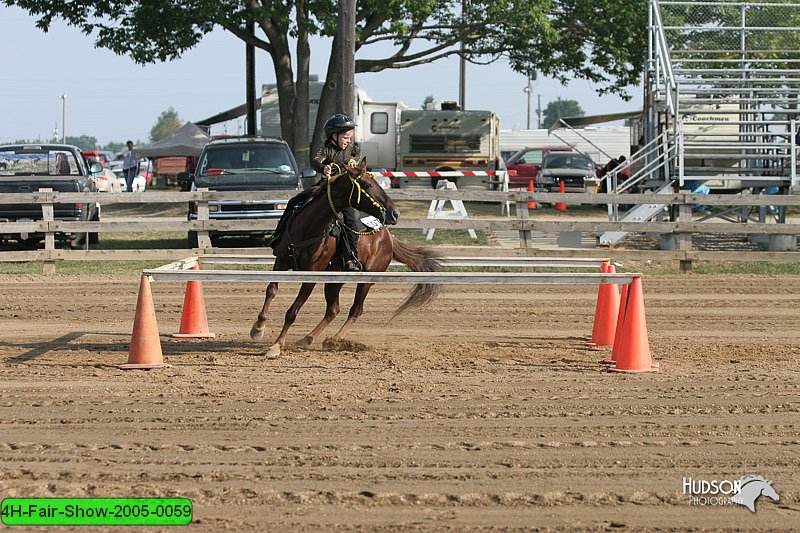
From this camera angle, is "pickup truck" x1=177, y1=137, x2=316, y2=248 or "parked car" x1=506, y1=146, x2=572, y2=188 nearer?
"pickup truck" x1=177, y1=137, x2=316, y2=248

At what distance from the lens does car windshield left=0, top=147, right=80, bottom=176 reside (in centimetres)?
1975

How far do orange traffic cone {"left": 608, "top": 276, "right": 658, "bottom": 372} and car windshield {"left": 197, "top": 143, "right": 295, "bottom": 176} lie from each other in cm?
1202

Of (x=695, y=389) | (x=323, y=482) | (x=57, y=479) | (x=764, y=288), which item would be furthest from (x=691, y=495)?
(x=764, y=288)

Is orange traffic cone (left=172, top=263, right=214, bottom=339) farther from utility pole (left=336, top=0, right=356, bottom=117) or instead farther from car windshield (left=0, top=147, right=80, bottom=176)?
car windshield (left=0, top=147, right=80, bottom=176)

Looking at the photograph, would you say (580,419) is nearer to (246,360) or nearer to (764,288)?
(246,360)

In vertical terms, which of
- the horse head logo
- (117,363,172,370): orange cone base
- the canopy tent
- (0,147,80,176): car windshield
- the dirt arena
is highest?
the canopy tent

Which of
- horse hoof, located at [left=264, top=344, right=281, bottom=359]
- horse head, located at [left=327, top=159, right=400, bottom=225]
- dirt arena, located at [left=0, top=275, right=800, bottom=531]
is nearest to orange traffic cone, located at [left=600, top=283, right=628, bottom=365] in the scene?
dirt arena, located at [left=0, top=275, right=800, bottom=531]

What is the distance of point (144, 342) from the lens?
8906 millimetres

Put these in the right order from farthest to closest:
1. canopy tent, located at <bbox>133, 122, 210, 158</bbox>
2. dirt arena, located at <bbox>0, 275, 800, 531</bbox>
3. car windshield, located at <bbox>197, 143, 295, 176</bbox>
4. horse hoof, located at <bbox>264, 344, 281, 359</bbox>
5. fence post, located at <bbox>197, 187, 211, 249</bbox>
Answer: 1. canopy tent, located at <bbox>133, 122, 210, 158</bbox>
2. car windshield, located at <bbox>197, 143, 295, 176</bbox>
3. fence post, located at <bbox>197, 187, 211, 249</bbox>
4. horse hoof, located at <bbox>264, 344, 281, 359</bbox>
5. dirt arena, located at <bbox>0, 275, 800, 531</bbox>

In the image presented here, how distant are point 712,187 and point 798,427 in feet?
64.4

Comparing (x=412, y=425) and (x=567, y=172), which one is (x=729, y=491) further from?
(x=567, y=172)

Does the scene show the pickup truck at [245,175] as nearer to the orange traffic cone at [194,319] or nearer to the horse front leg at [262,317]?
the orange traffic cone at [194,319]

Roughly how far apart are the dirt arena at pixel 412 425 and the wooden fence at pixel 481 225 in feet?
17.7

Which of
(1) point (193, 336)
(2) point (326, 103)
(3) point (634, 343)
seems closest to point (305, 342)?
(1) point (193, 336)
